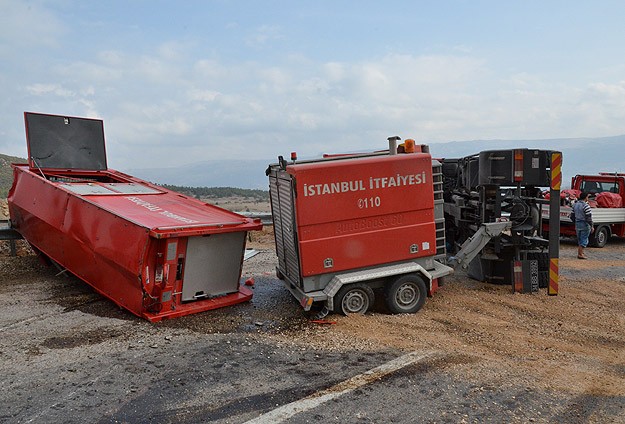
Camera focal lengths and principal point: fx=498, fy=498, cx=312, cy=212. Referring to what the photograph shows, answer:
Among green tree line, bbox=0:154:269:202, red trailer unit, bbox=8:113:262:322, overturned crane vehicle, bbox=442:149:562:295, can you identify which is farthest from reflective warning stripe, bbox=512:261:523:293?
green tree line, bbox=0:154:269:202

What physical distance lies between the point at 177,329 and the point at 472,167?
590cm

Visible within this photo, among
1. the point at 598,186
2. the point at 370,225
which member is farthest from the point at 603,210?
the point at 370,225

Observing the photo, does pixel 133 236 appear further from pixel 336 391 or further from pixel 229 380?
pixel 336 391

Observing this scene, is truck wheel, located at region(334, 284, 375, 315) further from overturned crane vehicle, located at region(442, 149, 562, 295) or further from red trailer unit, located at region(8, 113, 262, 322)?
overturned crane vehicle, located at region(442, 149, 562, 295)

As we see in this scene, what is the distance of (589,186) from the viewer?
50.9 ft

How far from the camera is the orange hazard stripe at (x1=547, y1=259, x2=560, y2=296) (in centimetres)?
793

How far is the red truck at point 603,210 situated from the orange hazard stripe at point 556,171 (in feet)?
18.5

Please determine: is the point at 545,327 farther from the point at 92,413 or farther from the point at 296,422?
the point at 92,413

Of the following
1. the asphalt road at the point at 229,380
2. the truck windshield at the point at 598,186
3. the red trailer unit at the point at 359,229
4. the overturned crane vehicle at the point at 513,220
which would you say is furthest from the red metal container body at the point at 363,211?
the truck windshield at the point at 598,186

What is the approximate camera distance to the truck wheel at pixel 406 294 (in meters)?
6.76

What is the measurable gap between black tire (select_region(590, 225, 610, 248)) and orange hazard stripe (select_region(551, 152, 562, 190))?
7.07m

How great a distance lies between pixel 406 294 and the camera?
6.91 meters

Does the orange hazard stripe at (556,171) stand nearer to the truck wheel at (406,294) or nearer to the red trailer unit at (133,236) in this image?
the truck wheel at (406,294)

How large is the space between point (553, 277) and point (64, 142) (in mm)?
8907
